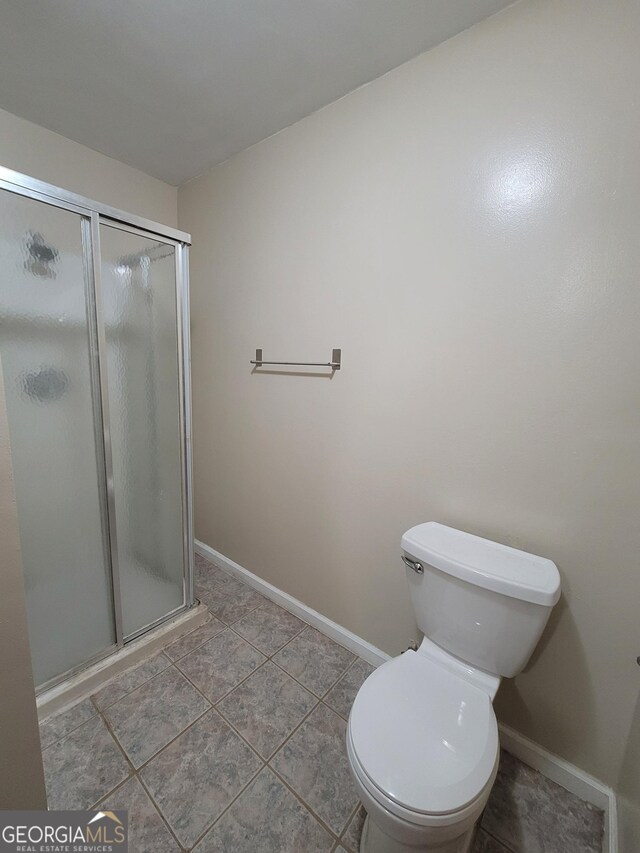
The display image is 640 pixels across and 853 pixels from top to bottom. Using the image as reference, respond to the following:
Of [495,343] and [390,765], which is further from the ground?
[495,343]

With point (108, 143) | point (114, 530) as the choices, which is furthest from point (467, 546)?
point (108, 143)

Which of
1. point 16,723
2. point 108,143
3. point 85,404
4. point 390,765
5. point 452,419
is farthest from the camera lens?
point 108,143

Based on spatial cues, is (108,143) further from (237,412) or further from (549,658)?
(549,658)

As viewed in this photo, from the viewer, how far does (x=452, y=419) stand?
122 cm

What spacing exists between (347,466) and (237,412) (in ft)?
2.64

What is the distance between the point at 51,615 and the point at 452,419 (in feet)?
5.93

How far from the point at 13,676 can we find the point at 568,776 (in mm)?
1631

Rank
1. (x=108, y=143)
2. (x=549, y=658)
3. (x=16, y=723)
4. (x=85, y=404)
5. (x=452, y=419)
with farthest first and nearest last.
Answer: (x=108, y=143)
(x=85, y=404)
(x=452, y=419)
(x=549, y=658)
(x=16, y=723)

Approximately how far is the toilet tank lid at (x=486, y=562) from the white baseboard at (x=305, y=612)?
742 millimetres

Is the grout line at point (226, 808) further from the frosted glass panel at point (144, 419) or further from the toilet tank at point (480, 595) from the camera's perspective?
the frosted glass panel at point (144, 419)

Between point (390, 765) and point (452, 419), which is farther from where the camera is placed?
point (452, 419)

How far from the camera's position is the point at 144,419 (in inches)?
Answer: 61.6

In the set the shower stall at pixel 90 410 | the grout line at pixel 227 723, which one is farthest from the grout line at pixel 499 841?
the shower stall at pixel 90 410

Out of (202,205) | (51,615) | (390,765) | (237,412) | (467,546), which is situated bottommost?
(51,615)
